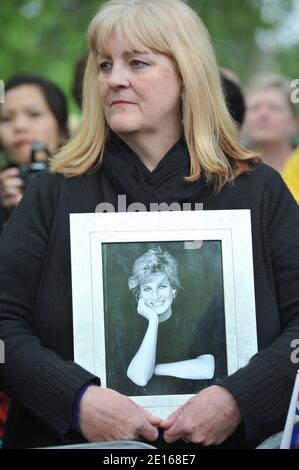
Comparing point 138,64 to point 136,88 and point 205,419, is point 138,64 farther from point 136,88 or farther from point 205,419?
point 205,419

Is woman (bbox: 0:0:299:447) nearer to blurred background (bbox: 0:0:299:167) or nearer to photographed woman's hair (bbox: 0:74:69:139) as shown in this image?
photographed woman's hair (bbox: 0:74:69:139)

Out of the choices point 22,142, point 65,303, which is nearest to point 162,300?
point 65,303

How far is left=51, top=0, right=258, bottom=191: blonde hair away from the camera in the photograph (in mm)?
2725

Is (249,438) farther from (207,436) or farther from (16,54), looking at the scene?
(16,54)

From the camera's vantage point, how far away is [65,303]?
2.62m

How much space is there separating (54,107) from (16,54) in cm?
582

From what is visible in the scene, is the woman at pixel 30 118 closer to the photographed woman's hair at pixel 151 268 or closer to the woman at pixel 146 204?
the woman at pixel 146 204

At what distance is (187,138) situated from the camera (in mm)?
2824

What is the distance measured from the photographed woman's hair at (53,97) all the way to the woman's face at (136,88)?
1.73m

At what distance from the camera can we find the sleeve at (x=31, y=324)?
2.47 meters

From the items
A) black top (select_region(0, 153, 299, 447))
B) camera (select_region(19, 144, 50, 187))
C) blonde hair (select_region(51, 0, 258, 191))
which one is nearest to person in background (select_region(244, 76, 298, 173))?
camera (select_region(19, 144, 50, 187))

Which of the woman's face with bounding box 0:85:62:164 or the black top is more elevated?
the woman's face with bounding box 0:85:62:164

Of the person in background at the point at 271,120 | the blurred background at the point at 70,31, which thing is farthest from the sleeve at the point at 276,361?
the blurred background at the point at 70,31

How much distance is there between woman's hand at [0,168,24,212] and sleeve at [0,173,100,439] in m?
1.01
